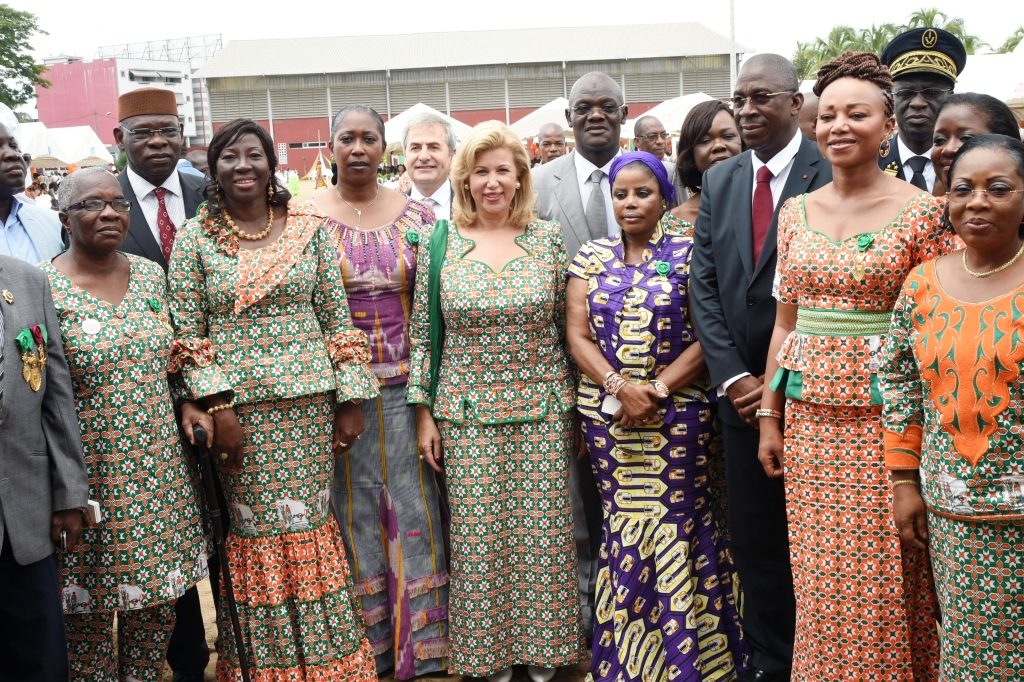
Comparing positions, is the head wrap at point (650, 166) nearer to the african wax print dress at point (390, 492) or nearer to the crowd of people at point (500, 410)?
the crowd of people at point (500, 410)

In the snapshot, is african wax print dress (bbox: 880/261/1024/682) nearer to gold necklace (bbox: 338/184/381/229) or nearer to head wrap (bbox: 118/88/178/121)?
gold necklace (bbox: 338/184/381/229)

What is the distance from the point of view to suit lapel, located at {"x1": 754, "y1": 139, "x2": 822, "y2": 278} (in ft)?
13.5

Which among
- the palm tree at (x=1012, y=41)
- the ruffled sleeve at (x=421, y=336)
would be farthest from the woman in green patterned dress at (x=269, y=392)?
the palm tree at (x=1012, y=41)

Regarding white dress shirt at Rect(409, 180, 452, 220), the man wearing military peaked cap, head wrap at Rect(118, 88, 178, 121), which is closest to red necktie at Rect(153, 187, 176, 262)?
head wrap at Rect(118, 88, 178, 121)

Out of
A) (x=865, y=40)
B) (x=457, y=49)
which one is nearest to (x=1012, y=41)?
(x=865, y=40)

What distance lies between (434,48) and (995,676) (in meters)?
59.4

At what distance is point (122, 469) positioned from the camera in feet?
13.2

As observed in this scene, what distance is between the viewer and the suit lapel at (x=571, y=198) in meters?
5.31

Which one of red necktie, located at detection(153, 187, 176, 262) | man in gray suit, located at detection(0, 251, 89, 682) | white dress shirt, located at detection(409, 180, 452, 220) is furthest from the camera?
white dress shirt, located at detection(409, 180, 452, 220)

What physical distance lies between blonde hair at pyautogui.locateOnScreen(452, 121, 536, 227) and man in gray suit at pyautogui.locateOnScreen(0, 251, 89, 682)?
193cm

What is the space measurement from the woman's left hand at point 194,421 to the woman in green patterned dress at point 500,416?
3.24ft

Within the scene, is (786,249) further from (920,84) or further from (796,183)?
(920,84)

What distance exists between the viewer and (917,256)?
11.5 feet

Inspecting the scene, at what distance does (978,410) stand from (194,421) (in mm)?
3087
